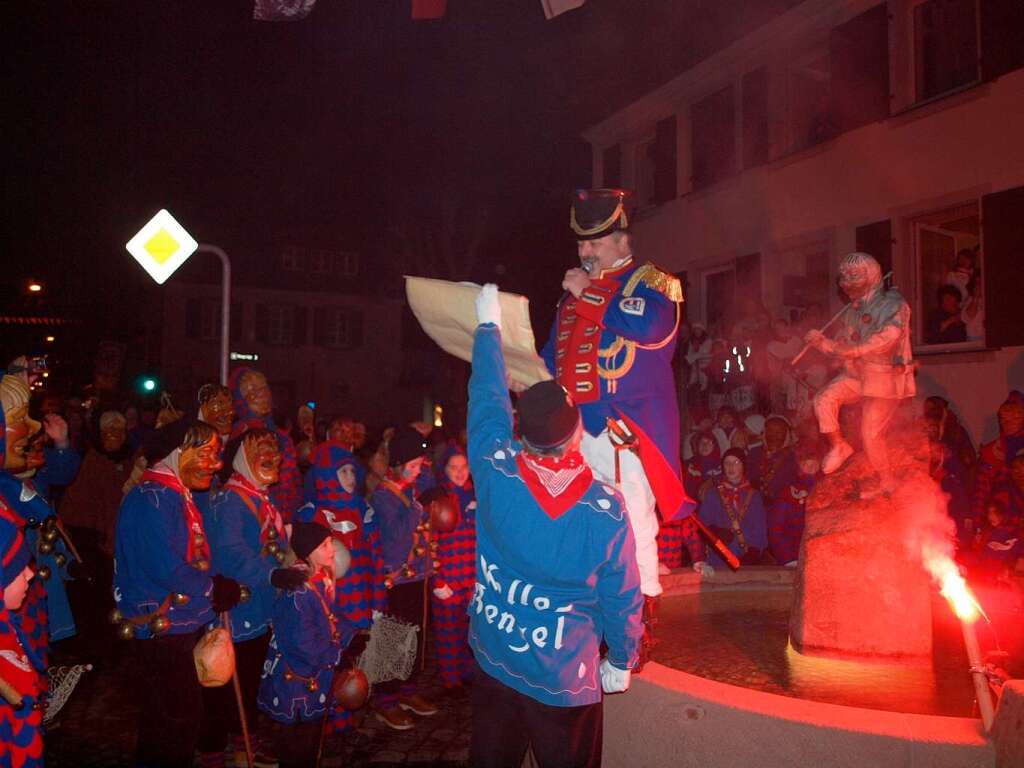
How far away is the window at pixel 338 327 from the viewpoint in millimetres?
40250

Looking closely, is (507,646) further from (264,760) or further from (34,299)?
(34,299)

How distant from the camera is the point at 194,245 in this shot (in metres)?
7.16

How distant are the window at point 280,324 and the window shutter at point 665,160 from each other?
991 inches

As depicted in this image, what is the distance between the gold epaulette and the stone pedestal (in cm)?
188

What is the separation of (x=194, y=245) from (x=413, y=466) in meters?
2.64

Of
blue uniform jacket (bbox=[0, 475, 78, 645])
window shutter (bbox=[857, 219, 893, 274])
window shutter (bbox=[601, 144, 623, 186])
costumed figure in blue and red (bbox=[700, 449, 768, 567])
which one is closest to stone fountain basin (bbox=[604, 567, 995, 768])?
blue uniform jacket (bbox=[0, 475, 78, 645])

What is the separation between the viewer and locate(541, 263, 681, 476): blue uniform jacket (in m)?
4.07

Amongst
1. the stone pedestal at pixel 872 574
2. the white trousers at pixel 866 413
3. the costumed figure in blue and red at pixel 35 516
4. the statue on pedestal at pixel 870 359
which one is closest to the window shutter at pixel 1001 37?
the statue on pedestal at pixel 870 359

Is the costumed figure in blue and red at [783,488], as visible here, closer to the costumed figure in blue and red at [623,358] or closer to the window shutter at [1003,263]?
the window shutter at [1003,263]

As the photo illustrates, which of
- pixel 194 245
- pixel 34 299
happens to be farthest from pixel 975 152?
pixel 34 299

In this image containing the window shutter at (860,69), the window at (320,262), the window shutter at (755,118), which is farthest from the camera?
the window at (320,262)

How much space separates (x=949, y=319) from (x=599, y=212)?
9.46 meters

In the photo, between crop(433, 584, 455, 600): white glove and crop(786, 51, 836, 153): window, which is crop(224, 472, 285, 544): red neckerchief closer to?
crop(433, 584, 455, 600): white glove

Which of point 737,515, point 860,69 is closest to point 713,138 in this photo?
point 860,69
